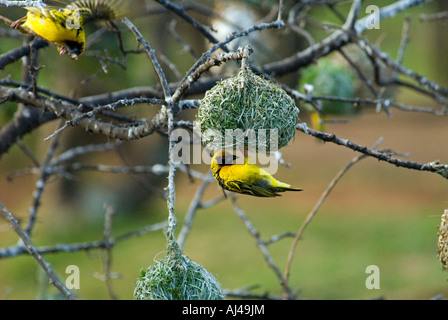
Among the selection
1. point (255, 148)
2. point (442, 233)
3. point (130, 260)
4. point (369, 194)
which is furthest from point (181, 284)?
point (369, 194)

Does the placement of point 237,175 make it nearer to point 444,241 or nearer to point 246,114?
point 246,114

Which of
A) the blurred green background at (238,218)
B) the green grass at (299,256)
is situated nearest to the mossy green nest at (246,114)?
the blurred green background at (238,218)

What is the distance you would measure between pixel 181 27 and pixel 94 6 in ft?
36.4

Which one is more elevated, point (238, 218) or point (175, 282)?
point (238, 218)

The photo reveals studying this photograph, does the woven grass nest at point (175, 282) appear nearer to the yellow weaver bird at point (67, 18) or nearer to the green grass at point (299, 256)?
the yellow weaver bird at point (67, 18)

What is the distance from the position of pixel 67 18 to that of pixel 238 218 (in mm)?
11455

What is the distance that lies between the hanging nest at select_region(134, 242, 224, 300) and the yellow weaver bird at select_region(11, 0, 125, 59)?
1194 millimetres

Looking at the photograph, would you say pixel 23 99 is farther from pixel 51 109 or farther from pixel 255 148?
pixel 255 148

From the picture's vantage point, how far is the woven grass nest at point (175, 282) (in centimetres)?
187

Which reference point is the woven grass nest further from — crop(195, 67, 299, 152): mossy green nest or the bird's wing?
the bird's wing

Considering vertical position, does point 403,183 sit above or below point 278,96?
above

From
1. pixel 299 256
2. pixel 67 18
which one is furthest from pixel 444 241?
pixel 299 256

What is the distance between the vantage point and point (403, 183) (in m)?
15.6

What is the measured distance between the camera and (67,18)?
2.58 metres
